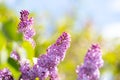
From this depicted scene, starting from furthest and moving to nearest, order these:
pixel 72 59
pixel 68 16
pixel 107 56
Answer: pixel 68 16, pixel 72 59, pixel 107 56

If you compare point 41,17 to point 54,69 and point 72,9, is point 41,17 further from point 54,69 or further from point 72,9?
point 54,69

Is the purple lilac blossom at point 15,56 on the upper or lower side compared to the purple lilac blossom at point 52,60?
upper

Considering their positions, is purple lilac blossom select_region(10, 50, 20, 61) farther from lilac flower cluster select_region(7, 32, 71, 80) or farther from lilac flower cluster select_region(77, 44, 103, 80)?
lilac flower cluster select_region(77, 44, 103, 80)

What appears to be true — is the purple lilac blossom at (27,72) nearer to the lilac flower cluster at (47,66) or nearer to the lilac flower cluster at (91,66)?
the lilac flower cluster at (47,66)

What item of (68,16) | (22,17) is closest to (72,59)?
(68,16)

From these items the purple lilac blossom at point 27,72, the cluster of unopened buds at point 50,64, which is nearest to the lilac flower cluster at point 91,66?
the cluster of unopened buds at point 50,64

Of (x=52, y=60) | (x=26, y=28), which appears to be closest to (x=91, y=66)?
(x=52, y=60)

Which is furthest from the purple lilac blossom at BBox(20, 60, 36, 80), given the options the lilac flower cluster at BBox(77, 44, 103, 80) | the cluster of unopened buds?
the lilac flower cluster at BBox(77, 44, 103, 80)

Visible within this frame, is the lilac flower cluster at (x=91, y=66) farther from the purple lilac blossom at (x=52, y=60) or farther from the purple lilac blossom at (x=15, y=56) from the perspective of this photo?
the purple lilac blossom at (x=15, y=56)
